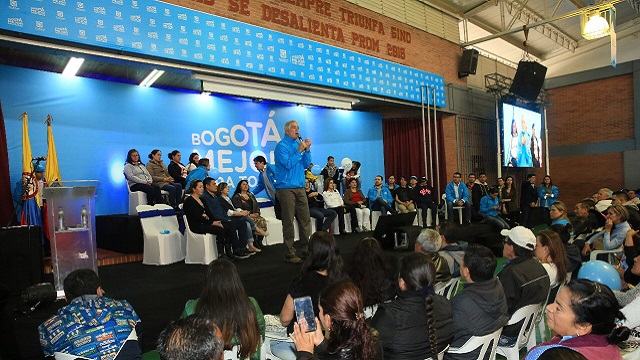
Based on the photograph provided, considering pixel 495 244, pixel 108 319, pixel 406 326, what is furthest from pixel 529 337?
pixel 495 244

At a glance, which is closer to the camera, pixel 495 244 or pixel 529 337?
pixel 529 337

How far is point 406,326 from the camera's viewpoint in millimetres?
2055

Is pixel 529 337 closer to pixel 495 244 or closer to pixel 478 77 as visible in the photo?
pixel 495 244

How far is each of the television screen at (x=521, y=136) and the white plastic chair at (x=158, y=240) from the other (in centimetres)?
941

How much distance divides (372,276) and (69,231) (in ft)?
8.67

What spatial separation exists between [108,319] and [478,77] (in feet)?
42.2

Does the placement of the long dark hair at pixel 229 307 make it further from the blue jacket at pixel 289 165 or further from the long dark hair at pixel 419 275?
the blue jacket at pixel 289 165

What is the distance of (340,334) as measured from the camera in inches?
60.9

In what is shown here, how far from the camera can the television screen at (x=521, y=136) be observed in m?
12.2

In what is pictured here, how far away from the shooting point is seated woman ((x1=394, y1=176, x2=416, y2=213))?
29.1 feet

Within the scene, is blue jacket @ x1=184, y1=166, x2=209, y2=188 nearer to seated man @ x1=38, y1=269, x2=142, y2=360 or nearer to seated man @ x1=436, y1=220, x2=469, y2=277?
seated man @ x1=436, y1=220, x2=469, y2=277

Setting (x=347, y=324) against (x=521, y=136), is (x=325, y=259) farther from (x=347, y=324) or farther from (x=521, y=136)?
(x=521, y=136)

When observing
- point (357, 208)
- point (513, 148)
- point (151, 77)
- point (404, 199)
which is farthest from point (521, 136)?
point (151, 77)

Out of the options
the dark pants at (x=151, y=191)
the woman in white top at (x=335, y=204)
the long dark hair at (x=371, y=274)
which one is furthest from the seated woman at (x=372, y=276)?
the woman in white top at (x=335, y=204)
